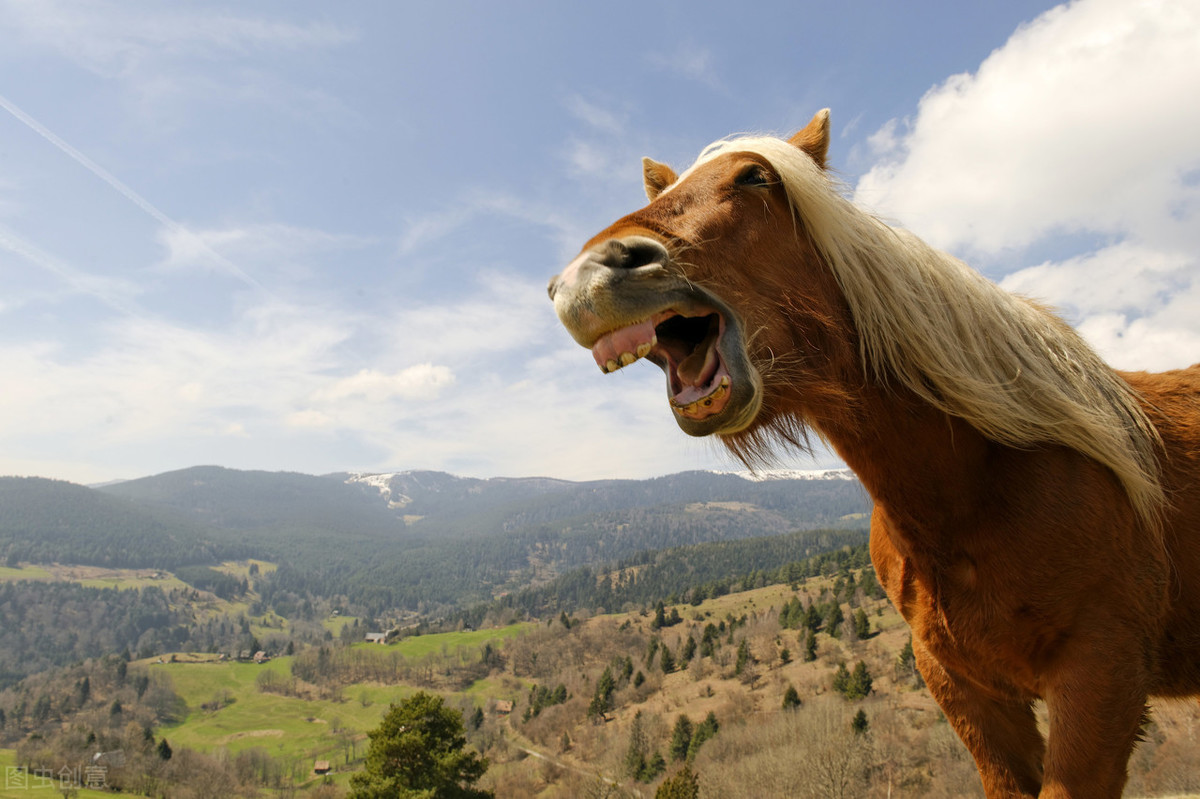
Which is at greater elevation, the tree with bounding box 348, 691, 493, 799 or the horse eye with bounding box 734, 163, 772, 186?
the horse eye with bounding box 734, 163, 772, 186

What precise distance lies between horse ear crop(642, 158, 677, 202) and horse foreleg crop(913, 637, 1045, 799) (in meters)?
2.24

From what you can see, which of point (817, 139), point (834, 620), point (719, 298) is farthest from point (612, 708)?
point (719, 298)

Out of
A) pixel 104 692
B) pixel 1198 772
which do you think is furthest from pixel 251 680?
pixel 1198 772

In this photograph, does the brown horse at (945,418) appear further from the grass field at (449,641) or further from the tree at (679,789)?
the grass field at (449,641)

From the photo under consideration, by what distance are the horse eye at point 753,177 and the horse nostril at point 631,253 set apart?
0.55m

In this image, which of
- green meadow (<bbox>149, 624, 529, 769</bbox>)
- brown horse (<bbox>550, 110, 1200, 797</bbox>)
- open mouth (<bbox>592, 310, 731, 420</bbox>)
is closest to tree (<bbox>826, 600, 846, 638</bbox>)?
green meadow (<bbox>149, 624, 529, 769</bbox>)

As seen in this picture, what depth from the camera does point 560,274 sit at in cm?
187

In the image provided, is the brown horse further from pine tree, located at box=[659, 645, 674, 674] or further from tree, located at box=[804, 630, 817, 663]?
pine tree, located at box=[659, 645, 674, 674]

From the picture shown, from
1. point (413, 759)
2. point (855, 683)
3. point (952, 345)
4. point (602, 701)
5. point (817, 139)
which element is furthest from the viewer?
point (602, 701)

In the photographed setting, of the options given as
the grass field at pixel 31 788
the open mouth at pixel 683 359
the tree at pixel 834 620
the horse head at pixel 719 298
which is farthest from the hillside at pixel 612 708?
the grass field at pixel 31 788

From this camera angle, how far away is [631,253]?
1777 mm

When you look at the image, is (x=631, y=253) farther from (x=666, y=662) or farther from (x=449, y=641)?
(x=449, y=641)

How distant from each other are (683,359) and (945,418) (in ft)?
3.22

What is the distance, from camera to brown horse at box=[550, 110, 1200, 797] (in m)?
1.82
